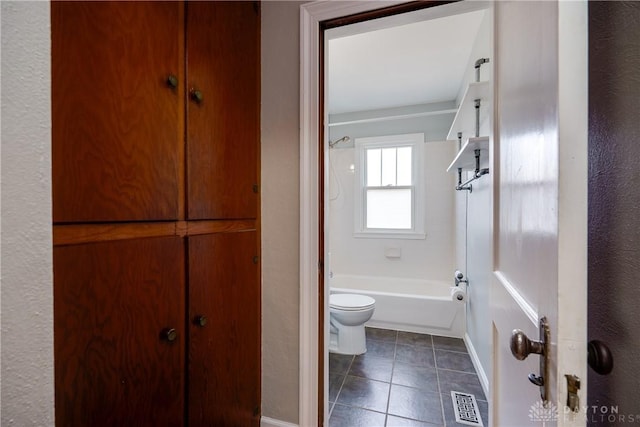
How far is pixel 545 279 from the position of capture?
53cm

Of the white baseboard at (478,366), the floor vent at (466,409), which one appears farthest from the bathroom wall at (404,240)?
the floor vent at (466,409)

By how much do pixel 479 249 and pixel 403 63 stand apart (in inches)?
67.4

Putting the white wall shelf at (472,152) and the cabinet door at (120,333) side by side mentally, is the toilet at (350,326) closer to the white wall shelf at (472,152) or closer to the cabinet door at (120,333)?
the white wall shelf at (472,152)

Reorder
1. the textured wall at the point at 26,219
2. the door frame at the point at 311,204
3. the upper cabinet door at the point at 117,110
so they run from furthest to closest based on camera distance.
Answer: the door frame at the point at 311,204, the upper cabinet door at the point at 117,110, the textured wall at the point at 26,219

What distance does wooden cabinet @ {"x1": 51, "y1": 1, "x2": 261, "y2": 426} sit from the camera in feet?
2.30

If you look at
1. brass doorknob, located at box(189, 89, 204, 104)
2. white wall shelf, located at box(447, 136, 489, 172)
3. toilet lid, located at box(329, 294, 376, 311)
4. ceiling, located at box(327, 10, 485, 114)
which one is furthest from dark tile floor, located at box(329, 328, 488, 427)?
A: ceiling, located at box(327, 10, 485, 114)

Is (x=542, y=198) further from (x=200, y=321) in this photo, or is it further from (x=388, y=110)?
(x=388, y=110)

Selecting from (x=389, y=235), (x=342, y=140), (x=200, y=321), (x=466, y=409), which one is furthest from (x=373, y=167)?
(x=200, y=321)

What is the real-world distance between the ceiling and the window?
483 millimetres

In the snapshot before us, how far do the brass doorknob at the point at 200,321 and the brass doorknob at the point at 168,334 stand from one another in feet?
0.32

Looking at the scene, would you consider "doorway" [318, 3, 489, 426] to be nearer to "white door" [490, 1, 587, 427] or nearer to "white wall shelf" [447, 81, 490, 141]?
"white wall shelf" [447, 81, 490, 141]

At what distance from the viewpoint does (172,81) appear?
946 mm

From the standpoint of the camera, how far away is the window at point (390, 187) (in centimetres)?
351

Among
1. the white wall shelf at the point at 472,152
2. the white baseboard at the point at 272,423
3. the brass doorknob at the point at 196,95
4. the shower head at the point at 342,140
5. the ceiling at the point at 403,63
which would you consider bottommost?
the white baseboard at the point at 272,423
